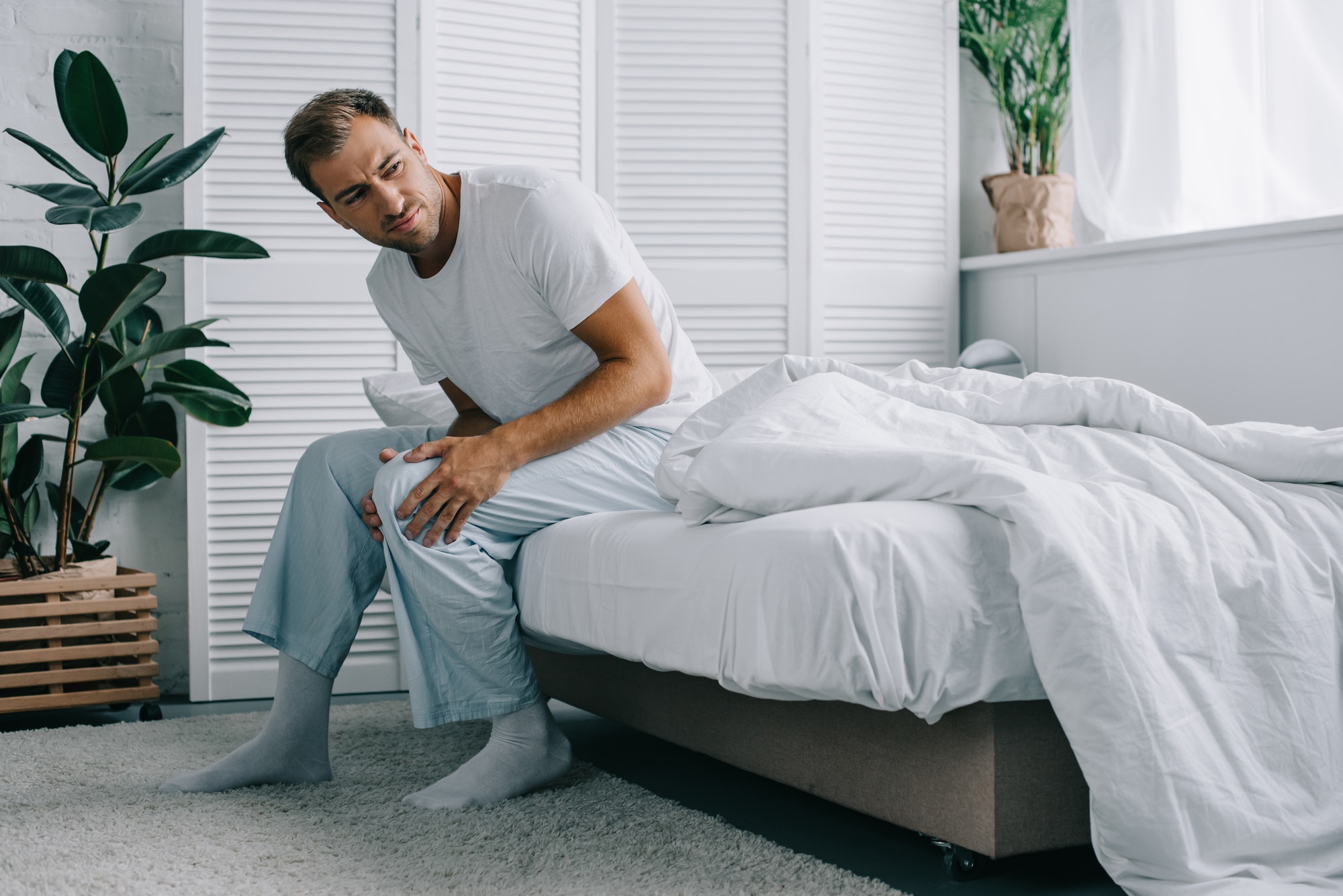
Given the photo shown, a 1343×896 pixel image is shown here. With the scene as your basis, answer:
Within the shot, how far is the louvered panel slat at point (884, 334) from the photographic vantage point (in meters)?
3.29

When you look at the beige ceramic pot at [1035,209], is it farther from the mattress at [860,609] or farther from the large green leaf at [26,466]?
the large green leaf at [26,466]

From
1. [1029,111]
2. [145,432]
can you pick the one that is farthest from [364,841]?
[1029,111]

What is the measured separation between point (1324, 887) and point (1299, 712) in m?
0.18

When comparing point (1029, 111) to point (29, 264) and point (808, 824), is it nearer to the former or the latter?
point (808, 824)

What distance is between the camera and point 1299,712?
1331mm

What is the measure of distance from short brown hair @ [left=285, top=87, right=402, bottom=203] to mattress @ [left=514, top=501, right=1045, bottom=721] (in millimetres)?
816

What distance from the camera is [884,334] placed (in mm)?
3342

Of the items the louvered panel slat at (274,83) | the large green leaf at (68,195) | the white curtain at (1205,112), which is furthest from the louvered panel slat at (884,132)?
the large green leaf at (68,195)

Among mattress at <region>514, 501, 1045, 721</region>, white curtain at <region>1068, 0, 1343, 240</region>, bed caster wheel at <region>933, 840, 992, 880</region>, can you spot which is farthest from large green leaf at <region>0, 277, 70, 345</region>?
white curtain at <region>1068, 0, 1343, 240</region>

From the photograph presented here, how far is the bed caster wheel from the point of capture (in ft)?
→ 4.52

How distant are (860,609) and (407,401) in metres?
1.46

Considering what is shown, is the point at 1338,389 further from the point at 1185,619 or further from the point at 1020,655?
the point at 1020,655

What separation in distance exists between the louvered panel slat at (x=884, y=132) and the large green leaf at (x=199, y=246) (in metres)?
1.47

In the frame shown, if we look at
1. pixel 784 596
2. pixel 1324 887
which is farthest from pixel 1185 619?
pixel 784 596
